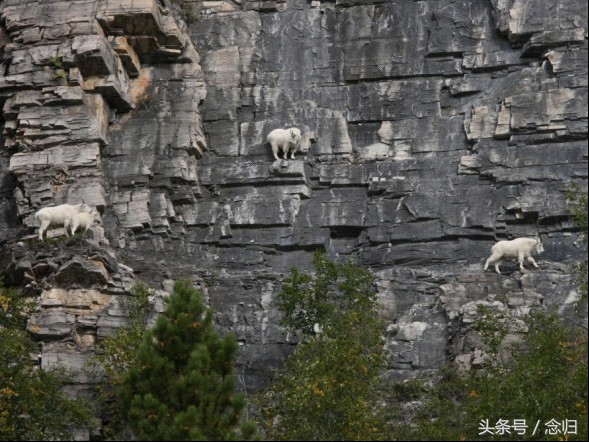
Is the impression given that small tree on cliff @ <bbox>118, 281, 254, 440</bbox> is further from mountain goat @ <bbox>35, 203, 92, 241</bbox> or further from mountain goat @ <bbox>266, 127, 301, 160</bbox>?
mountain goat @ <bbox>266, 127, 301, 160</bbox>

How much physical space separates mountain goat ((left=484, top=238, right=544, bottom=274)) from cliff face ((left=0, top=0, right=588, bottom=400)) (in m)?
0.41

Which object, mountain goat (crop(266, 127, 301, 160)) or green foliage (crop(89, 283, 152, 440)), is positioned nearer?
green foliage (crop(89, 283, 152, 440))

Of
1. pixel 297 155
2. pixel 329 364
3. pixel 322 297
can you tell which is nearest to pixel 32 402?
pixel 329 364

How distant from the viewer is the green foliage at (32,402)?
114ft

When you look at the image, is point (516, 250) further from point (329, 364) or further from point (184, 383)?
point (184, 383)

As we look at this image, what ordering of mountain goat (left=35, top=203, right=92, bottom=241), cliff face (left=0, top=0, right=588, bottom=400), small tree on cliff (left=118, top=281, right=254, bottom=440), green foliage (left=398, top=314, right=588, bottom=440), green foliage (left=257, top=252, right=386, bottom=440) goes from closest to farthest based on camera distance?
small tree on cliff (left=118, top=281, right=254, bottom=440), green foliage (left=398, top=314, right=588, bottom=440), green foliage (left=257, top=252, right=386, bottom=440), cliff face (left=0, top=0, right=588, bottom=400), mountain goat (left=35, top=203, right=92, bottom=241)

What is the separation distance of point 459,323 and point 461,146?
7737 millimetres

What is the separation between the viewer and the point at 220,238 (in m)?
42.9

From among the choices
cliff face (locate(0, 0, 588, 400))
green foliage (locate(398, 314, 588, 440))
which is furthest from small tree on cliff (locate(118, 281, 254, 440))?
cliff face (locate(0, 0, 588, 400))

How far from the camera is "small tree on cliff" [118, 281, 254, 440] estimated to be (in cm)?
2991

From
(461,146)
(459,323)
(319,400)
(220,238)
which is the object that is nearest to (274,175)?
(220,238)

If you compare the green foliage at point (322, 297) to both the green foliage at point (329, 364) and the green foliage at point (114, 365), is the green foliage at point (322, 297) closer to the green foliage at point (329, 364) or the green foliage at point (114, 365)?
the green foliage at point (329, 364)

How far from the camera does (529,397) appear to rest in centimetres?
3297

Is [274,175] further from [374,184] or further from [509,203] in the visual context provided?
[509,203]
